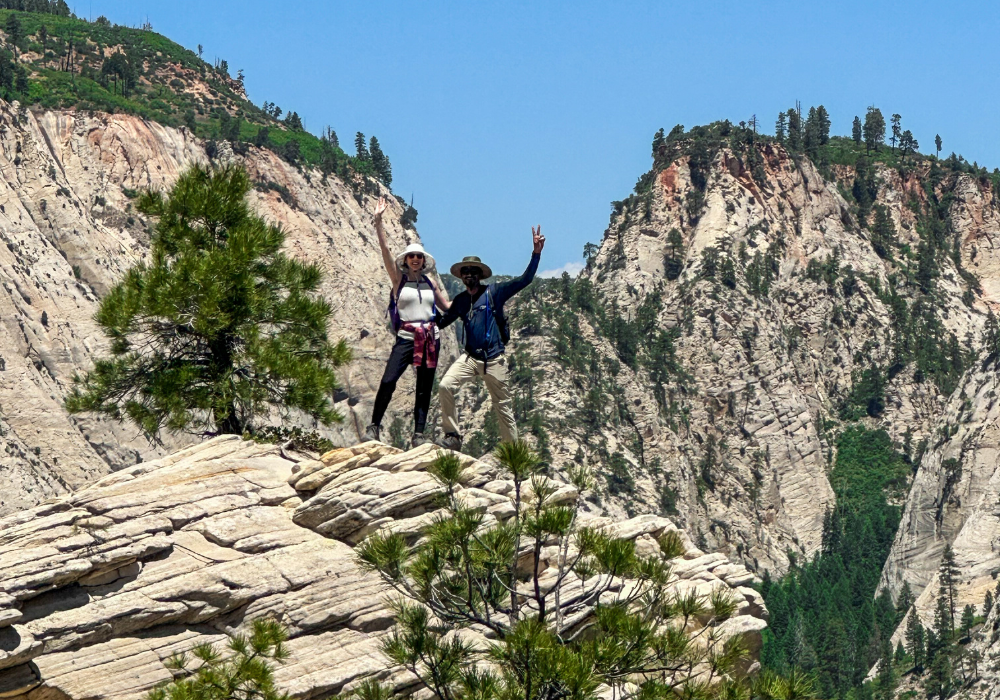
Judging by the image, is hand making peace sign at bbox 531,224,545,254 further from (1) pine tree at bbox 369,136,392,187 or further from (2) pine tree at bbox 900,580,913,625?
(1) pine tree at bbox 369,136,392,187

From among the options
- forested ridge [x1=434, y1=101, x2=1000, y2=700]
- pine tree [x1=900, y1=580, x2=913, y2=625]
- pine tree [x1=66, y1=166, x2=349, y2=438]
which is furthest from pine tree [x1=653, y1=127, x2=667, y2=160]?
pine tree [x1=66, y1=166, x2=349, y2=438]

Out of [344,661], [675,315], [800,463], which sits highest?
[675,315]

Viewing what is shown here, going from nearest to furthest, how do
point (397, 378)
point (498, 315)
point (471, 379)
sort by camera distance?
1. point (471, 379)
2. point (498, 315)
3. point (397, 378)

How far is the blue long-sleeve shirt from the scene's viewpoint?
Answer: 61.5 ft

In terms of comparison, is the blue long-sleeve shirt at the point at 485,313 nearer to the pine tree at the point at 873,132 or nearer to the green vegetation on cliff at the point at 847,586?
the green vegetation on cliff at the point at 847,586

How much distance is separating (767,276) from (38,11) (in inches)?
2572

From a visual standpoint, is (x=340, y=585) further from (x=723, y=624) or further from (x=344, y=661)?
(x=723, y=624)

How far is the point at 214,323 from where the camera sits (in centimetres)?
2120

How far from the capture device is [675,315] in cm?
12744

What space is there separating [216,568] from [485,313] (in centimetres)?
439

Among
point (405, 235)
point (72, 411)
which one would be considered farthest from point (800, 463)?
point (72, 411)

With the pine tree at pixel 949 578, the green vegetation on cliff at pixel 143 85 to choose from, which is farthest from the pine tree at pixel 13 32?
the pine tree at pixel 949 578

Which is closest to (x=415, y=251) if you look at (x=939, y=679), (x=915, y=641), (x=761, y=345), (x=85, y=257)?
(x=85, y=257)

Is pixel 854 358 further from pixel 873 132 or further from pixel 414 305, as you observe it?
pixel 414 305
